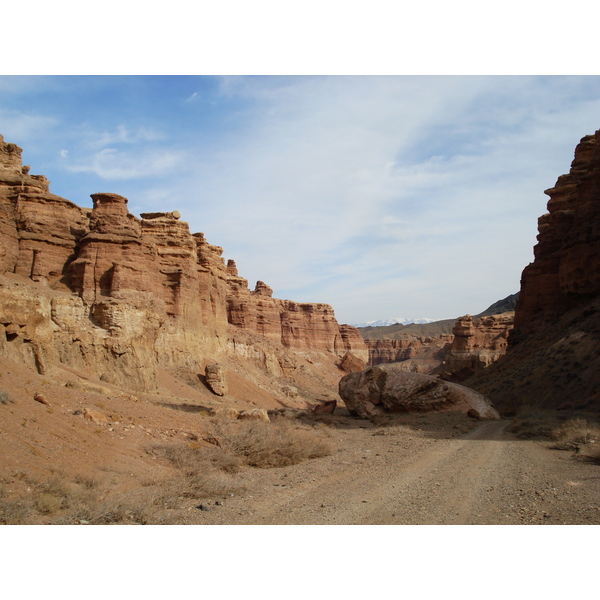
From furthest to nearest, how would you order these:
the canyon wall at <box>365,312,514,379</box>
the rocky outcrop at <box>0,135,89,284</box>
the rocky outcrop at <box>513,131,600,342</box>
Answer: the canyon wall at <box>365,312,514,379</box>
the rocky outcrop at <box>513,131,600,342</box>
the rocky outcrop at <box>0,135,89,284</box>

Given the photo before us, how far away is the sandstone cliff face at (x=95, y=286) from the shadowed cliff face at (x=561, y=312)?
72.6 feet

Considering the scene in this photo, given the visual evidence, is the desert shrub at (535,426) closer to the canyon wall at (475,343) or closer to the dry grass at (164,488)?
the dry grass at (164,488)

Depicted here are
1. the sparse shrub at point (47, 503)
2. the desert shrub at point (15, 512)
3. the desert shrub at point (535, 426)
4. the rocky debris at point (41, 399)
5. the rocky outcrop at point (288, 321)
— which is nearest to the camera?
the desert shrub at point (15, 512)

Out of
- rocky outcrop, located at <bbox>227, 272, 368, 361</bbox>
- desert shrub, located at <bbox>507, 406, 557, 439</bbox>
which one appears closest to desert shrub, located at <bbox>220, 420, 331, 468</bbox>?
desert shrub, located at <bbox>507, 406, 557, 439</bbox>

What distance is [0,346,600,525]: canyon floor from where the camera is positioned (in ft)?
21.3

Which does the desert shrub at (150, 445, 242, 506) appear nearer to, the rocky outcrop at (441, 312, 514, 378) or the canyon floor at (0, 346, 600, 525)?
the canyon floor at (0, 346, 600, 525)

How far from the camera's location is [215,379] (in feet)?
110

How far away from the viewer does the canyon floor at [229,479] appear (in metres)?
6.49

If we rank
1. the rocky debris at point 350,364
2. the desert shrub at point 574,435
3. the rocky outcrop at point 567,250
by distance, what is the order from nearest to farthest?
the desert shrub at point 574,435, the rocky outcrop at point 567,250, the rocky debris at point 350,364

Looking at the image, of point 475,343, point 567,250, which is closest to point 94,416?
point 567,250

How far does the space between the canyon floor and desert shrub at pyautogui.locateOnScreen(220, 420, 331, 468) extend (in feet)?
0.93

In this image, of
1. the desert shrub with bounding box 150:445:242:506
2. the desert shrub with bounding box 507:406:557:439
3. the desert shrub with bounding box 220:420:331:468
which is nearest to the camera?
the desert shrub with bounding box 150:445:242:506

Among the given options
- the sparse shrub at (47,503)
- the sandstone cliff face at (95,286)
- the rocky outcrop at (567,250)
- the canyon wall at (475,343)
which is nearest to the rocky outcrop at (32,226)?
the sandstone cliff face at (95,286)

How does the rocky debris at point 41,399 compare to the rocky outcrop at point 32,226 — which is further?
the rocky outcrop at point 32,226
